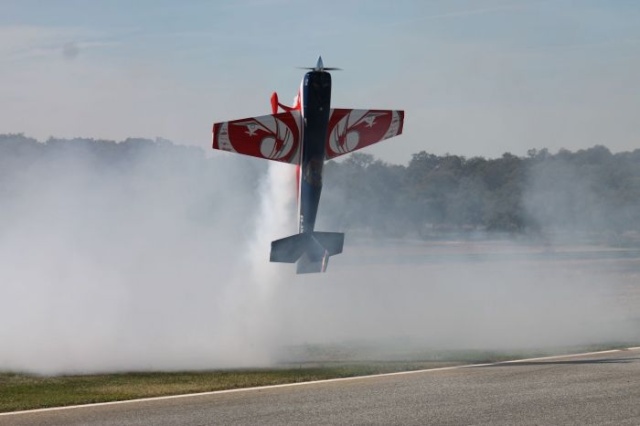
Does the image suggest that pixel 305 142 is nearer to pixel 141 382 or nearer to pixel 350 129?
pixel 350 129

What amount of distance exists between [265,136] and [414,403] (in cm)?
1269

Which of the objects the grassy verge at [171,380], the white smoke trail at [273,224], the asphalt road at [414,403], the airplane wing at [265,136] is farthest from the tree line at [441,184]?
the asphalt road at [414,403]

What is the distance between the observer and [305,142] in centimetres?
3034

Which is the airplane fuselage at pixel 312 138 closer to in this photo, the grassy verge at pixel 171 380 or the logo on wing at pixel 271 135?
the logo on wing at pixel 271 135

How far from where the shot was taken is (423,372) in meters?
23.8

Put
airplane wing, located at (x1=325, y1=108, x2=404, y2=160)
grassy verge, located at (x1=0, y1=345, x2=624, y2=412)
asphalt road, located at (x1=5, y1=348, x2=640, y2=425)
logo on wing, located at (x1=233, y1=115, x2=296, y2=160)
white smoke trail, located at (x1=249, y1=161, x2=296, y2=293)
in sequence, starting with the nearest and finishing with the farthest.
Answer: asphalt road, located at (x1=5, y1=348, x2=640, y2=425) < grassy verge, located at (x1=0, y1=345, x2=624, y2=412) < logo on wing, located at (x1=233, y1=115, x2=296, y2=160) < airplane wing, located at (x1=325, y1=108, x2=404, y2=160) < white smoke trail, located at (x1=249, y1=161, x2=296, y2=293)

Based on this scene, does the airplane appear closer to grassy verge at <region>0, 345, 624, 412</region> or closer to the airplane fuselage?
the airplane fuselage

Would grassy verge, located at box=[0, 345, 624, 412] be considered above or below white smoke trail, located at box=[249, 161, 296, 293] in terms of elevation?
below

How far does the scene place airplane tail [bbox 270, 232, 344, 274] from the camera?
30078 millimetres

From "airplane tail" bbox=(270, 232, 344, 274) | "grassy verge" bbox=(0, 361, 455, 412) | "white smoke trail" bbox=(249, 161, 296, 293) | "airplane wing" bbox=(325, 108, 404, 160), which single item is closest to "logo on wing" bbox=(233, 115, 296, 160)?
"airplane wing" bbox=(325, 108, 404, 160)

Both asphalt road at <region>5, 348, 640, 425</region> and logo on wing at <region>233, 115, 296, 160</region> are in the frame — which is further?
logo on wing at <region>233, 115, 296, 160</region>

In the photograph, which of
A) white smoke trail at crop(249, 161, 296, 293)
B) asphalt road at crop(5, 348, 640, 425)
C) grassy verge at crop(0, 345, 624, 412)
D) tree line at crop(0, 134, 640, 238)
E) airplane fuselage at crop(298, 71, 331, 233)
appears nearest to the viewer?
Result: asphalt road at crop(5, 348, 640, 425)

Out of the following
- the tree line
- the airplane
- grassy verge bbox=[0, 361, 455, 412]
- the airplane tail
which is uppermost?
the tree line

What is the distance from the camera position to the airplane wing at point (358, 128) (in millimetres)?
31453
